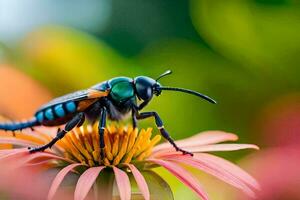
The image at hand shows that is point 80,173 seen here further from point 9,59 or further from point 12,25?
point 12,25

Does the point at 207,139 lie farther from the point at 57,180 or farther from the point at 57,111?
the point at 57,180

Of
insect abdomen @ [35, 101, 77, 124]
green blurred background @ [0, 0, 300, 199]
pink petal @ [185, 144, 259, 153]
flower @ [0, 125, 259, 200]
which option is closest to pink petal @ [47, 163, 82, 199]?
flower @ [0, 125, 259, 200]

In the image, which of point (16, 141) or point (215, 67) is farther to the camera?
point (215, 67)

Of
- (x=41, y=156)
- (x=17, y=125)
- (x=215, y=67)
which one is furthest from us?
(x=215, y=67)

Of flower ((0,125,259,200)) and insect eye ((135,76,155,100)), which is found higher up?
insect eye ((135,76,155,100))

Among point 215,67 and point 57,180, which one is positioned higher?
point 215,67

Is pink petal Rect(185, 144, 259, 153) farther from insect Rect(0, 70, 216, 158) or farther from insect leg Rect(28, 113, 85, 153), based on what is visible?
insect leg Rect(28, 113, 85, 153)

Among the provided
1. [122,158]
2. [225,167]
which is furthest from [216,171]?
[122,158]
